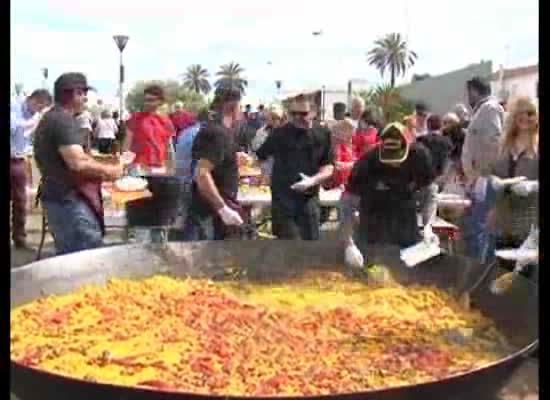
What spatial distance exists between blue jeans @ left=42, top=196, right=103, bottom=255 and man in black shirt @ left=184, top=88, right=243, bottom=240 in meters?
0.88

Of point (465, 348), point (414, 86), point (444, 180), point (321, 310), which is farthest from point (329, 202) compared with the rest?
point (414, 86)

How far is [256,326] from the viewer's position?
3619 millimetres

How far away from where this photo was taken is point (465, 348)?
11.3ft

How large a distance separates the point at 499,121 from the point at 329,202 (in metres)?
1.87

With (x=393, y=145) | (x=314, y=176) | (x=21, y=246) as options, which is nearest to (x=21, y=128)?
(x=21, y=246)

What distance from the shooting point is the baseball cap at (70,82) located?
4.59 m

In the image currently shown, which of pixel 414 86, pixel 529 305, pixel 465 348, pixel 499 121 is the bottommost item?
pixel 465 348

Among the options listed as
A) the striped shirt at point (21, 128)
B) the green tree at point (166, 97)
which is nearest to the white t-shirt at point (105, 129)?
the green tree at point (166, 97)

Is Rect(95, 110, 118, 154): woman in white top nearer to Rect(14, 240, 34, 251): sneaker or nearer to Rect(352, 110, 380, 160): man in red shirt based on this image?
Rect(14, 240, 34, 251): sneaker

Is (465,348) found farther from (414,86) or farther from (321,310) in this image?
(414,86)

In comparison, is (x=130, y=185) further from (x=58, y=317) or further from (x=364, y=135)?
(x=364, y=135)

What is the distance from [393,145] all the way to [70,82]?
7.14ft

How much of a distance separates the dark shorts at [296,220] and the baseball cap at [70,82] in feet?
5.84

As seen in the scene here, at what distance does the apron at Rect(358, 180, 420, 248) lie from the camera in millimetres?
4645
